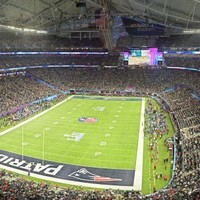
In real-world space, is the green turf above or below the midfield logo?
below

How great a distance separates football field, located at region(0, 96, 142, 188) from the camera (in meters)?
29.3

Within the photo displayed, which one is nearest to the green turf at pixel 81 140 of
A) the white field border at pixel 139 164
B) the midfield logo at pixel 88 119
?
the white field border at pixel 139 164

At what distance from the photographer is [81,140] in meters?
34.4

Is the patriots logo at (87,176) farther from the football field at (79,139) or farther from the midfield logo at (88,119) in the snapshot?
the midfield logo at (88,119)

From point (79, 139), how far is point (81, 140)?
0.45m

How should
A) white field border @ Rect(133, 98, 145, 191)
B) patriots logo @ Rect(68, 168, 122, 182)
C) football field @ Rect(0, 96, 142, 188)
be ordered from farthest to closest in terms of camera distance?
football field @ Rect(0, 96, 142, 188), patriots logo @ Rect(68, 168, 122, 182), white field border @ Rect(133, 98, 145, 191)

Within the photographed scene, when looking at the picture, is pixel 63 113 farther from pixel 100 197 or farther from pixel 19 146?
pixel 100 197

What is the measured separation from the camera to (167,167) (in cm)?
2705

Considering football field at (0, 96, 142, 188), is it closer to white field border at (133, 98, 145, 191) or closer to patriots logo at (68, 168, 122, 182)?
white field border at (133, 98, 145, 191)

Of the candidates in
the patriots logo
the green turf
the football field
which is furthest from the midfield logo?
the patriots logo

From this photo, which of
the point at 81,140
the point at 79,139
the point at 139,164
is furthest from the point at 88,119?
the point at 139,164

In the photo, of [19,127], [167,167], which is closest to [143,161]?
[167,167]

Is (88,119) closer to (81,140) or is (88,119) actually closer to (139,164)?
(81,140)

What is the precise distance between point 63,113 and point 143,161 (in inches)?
870
